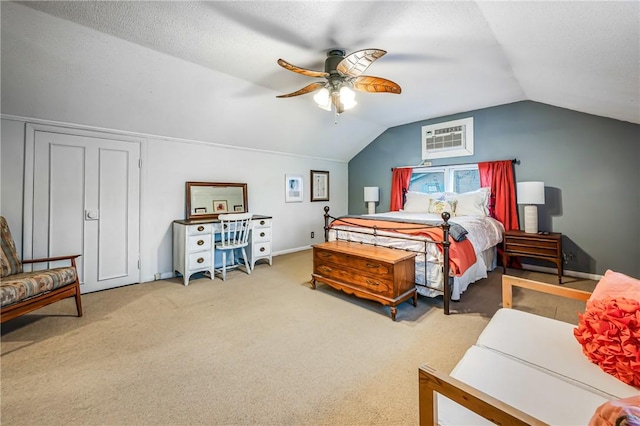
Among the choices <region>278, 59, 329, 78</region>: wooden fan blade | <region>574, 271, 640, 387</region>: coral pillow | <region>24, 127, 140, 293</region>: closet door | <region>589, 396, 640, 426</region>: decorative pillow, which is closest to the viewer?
<region>589, 396, 640, 426</region>: decorative pillow

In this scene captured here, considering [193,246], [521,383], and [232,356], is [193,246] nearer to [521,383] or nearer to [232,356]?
[232,356]

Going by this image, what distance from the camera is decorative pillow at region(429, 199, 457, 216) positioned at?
4.32m

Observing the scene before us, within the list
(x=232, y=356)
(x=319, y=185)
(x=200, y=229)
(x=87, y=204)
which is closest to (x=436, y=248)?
(x=232, y=356)

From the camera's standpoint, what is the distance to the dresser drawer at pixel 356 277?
257cm

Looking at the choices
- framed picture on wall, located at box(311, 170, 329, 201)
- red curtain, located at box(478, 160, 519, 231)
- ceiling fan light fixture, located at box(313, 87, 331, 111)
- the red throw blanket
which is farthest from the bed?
framed picture on wall, located at box(311, 170, 329, 201)

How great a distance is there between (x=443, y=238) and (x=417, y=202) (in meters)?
2.27

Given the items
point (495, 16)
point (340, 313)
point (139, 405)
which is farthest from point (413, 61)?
point (139, 405)

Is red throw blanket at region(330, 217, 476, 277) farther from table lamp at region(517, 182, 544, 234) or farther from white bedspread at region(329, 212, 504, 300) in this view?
table lamp at region(517, 182, 544, 234)

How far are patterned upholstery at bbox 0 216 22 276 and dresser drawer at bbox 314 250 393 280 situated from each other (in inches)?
115

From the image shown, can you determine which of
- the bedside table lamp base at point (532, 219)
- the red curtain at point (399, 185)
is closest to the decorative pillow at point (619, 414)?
the bedside table lamp base at point (532, 219)

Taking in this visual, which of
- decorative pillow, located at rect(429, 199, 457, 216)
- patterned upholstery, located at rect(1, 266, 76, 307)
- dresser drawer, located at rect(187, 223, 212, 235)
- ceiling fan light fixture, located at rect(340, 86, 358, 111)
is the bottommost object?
patterned upholstery, located at rect(1, 266, 76, 307)

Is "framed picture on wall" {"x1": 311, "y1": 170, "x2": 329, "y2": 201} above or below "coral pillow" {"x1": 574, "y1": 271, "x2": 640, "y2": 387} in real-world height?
above

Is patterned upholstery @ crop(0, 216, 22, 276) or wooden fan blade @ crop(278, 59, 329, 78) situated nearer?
wooden fan blade @ crop(278, 59, 329, 78)

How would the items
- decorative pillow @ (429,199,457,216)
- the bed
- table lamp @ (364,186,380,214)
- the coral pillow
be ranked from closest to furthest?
the coral pillow → the bed → decorative pillow @ (429,199,457,216) → table lamp @ (364,186,380,214)
